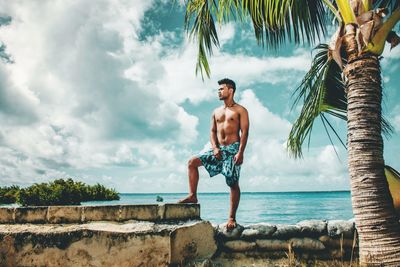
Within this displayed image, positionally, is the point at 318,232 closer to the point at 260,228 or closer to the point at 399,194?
the point at 260,228

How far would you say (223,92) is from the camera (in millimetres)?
4637

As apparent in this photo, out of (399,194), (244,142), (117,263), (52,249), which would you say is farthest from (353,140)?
(52,249)

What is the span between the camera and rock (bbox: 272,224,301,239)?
430 centimetres

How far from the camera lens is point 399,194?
12.0ft

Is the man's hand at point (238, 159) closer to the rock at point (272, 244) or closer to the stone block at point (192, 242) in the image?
the stone block at point (192, 242)

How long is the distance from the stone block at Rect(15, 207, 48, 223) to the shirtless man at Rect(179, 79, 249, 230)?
1.62 metres

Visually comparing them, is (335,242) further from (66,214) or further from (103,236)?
(66,214)

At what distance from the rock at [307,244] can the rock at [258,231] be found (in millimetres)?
258

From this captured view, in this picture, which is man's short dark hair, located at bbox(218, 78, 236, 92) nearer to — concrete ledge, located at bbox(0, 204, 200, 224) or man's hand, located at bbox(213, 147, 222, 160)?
man's hand, located at bbox(213, 147, 222, 160)

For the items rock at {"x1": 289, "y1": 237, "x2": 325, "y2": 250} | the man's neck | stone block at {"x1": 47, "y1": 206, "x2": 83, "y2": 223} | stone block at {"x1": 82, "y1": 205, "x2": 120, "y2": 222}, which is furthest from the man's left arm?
stone block at {"x1": 47, "y1": 206, "x2": 83, "y2": 223}

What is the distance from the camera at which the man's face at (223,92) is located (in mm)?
4641

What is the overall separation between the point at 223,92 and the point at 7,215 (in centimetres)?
302

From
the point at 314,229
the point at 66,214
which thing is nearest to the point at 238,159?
the point at 314,229

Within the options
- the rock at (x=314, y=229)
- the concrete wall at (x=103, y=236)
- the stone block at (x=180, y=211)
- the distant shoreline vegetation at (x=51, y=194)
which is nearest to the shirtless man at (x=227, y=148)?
the stone block at (x=180, y=211)
